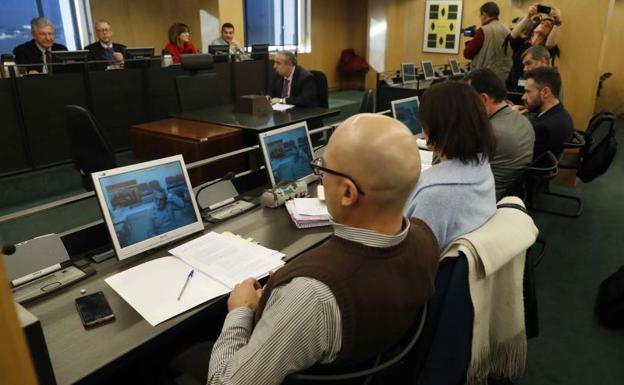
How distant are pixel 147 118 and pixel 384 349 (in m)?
4.55

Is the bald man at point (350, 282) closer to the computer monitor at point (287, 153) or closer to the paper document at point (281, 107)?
the computer monitor at point (287, 153)

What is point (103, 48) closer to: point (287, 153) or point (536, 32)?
point (287, 153)

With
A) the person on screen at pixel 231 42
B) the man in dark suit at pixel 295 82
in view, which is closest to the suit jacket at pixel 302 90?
the man in dark suit at pixel 295 82

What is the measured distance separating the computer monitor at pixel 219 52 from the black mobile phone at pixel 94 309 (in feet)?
15.6

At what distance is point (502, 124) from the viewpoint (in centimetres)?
246

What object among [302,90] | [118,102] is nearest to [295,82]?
[302,90]

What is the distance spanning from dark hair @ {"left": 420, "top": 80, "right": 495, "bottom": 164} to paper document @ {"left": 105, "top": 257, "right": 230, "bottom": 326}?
2.90 feet

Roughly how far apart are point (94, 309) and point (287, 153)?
3.89 ft

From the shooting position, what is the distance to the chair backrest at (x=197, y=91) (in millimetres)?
4121

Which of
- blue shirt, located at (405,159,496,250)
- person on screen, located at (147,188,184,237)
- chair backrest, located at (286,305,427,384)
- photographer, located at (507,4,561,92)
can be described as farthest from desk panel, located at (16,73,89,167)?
photographer, located at (507,4,561,92)

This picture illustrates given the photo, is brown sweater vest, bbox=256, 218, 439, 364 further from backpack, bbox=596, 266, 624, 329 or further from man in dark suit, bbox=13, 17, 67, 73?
man in dark suit, bbox=13, 17, 67, 73

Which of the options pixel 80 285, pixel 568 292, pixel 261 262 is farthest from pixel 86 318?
pixel 568 292

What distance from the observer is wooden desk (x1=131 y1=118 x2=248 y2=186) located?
3281 mm

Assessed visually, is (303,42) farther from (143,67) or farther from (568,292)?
(568,292)
